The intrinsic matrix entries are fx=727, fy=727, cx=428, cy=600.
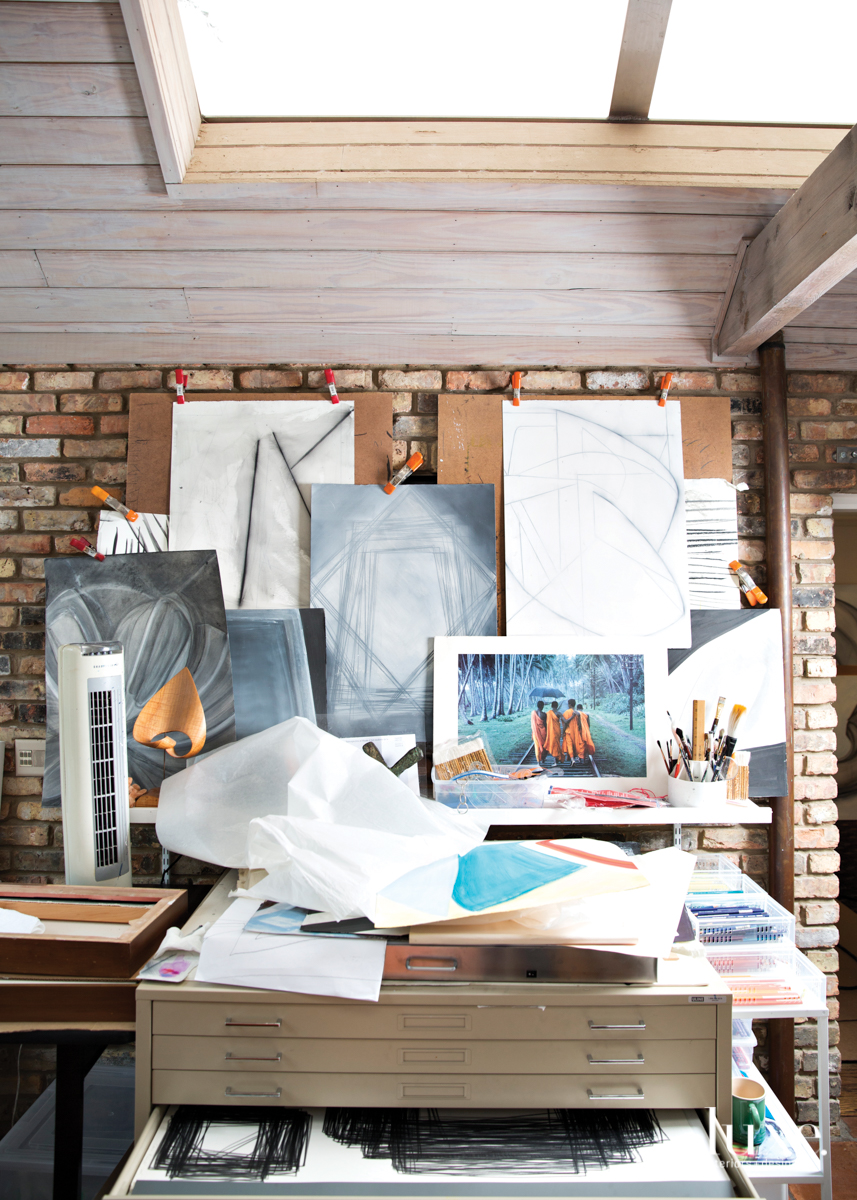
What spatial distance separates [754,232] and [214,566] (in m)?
1.55

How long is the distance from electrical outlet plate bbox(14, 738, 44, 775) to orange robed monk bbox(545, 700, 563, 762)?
1.33 meters

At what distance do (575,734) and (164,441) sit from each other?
1.32 meters

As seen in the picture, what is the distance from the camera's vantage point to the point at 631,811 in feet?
5.61

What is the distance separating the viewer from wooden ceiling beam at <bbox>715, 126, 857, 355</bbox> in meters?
1.35

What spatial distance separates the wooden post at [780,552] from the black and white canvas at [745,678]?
3 centimetres

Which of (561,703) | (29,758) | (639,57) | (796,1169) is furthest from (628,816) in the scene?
(639,57)

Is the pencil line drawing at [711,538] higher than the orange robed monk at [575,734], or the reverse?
the pencil line drawing at [711,538]

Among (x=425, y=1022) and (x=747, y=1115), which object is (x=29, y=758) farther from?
(x=747, y=1115)

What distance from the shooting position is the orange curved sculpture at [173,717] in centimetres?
184

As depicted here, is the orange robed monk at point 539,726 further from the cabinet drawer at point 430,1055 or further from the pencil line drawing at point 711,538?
the cabinet drawer at point 430,1055

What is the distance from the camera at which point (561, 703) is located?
1867mm

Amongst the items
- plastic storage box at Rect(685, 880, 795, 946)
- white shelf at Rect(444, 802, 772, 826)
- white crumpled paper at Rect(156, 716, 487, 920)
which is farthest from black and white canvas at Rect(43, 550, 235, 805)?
plastic storage box at Rect(685, 880, 795, 946)

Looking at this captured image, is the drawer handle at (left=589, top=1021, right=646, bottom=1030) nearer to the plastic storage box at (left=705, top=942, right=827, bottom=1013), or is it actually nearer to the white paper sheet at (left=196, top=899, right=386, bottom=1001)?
the white paper sheet at (left=196, top=899, right=386, bottom=1001)

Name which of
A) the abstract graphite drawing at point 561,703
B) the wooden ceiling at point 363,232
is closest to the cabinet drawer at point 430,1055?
the abstract graphite drawing at point 561,703
